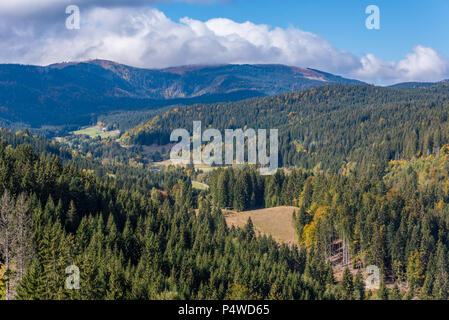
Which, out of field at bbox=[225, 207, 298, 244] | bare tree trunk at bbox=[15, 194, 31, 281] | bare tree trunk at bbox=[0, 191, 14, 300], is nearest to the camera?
bare tree trunk at bbox=[0, 191, 14, 300]

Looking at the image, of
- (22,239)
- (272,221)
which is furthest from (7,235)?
(272,221)

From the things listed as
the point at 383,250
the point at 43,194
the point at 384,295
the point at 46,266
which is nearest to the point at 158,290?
the point at 46,266

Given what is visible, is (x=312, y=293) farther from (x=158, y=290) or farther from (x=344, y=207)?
(x=344, y=207)

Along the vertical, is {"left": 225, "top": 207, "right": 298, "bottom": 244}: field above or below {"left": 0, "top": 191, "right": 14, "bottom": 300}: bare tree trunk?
below

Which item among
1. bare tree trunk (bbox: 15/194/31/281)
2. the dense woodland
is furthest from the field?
bare tree trunk (bbox: 15/194/31/281)

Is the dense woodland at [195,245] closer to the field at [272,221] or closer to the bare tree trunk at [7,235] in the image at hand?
the bare tree trunk at [7,235]

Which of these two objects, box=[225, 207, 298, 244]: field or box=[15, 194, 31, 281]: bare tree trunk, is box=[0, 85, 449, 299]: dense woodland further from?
box=[225, 207, 298, 244]: field

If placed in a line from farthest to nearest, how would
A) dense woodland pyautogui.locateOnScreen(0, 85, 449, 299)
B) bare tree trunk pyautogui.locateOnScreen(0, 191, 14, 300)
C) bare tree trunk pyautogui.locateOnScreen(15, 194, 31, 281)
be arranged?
1. dense woodland pyautogui.locateOnScreen(0, 85, 449, 299)
2. bare tree trunk pyautogui.locateOnScreen(15, 194, 31, 281)
3. bare tree trunk pyautogui.locateOnScreen(0, 191, 14, 300)

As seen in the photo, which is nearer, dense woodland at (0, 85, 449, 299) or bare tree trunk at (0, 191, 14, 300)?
bare tree trunk at (0, 191, 14, 300)

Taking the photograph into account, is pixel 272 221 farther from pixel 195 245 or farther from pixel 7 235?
pixel 7 235
